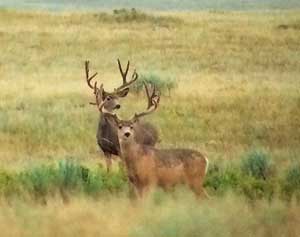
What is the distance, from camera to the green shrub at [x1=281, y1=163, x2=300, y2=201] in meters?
6.22

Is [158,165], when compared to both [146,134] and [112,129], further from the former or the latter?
[112,129]

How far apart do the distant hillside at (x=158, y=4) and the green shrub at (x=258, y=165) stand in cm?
115

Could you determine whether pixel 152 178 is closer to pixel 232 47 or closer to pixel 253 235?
pixel 253 235

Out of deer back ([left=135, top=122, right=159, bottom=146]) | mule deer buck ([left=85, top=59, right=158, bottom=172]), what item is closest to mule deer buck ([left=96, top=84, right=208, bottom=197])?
deer back ([left=135, top=122, right=159, bottom=146])

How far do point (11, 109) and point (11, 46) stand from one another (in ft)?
9.78

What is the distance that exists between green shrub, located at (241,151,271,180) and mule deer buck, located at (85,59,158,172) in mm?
561

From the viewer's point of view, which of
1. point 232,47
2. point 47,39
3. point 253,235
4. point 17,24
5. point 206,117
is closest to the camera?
point 253,235

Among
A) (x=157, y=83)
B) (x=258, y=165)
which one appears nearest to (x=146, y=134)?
(x=258, y=165)

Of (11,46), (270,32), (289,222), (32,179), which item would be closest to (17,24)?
(11,46)

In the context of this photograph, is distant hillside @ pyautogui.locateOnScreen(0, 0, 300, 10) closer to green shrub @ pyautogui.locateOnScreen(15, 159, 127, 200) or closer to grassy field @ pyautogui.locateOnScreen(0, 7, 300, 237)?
grassy field @ pyautogui.locateOnScreen(0, 7, 300, 237)

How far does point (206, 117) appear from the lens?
25.3ft

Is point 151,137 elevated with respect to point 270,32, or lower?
lower

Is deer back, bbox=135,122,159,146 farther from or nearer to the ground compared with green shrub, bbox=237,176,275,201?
farther from the ground

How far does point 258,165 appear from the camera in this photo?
677cm
